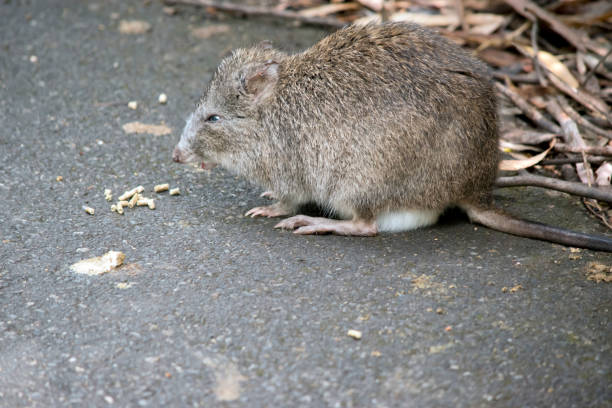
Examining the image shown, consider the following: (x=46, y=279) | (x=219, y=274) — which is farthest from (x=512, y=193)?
(x=46, y=279)

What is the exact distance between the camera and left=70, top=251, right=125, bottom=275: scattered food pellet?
3979 mm

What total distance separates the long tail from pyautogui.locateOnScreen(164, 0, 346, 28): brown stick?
3452 millimetres

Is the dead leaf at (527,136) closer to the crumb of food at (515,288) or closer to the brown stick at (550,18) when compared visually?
the brown stick at (550,18)

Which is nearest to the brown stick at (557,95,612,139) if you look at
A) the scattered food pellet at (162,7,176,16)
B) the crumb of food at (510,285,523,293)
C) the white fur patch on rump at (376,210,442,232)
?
the white fur patch on rump at (376,210,442,232)

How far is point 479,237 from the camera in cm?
443

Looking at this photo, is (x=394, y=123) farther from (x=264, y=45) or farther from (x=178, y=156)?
(x=178, y=156)

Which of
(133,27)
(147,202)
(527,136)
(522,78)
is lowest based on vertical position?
(147,202)

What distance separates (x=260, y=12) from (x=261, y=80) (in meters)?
3.19

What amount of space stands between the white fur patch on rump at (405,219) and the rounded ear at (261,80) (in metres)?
1.10

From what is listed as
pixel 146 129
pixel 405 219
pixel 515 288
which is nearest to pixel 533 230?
pixel 515 288

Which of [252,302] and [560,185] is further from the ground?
[560,185]

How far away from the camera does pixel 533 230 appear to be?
4.28 metres

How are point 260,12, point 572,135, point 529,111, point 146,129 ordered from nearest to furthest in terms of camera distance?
point 572,135 < point 529,111 < point 146,129 < point 260,12

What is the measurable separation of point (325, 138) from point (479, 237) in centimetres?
112
